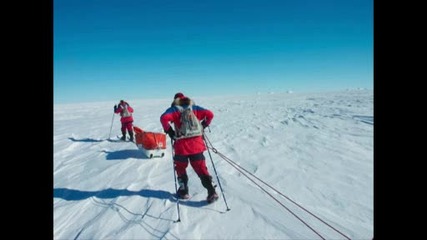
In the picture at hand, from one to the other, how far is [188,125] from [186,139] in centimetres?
26

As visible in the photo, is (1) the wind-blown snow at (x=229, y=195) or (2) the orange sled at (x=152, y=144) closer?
(1) the wind-blown snow at (x=229, y=195)

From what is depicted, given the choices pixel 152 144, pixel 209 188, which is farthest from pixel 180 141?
pixel 152 144

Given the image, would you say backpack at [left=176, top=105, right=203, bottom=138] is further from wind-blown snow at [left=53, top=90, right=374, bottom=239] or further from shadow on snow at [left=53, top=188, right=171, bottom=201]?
shadow on snow at [left=53, top=188, right=171, bottom=201]

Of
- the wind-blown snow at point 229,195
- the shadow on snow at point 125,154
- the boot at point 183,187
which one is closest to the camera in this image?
the wind-blown snow at point 229,195

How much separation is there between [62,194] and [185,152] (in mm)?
3108

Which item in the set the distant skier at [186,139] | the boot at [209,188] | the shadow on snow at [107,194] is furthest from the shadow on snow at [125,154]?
the boot at [209,188]

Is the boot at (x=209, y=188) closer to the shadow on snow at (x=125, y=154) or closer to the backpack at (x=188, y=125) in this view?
the backpack at (x=188, y=125)

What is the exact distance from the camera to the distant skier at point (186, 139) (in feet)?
16.1

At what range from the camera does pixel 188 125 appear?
4.95 m

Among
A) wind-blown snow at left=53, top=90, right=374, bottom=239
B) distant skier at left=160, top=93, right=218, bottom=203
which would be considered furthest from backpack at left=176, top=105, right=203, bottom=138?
wind-blown snow at left=53, top=90, right=374, bottom=239

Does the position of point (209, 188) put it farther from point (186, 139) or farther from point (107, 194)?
point (107, 194)

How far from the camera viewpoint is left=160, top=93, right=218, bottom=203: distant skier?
4.90 m
